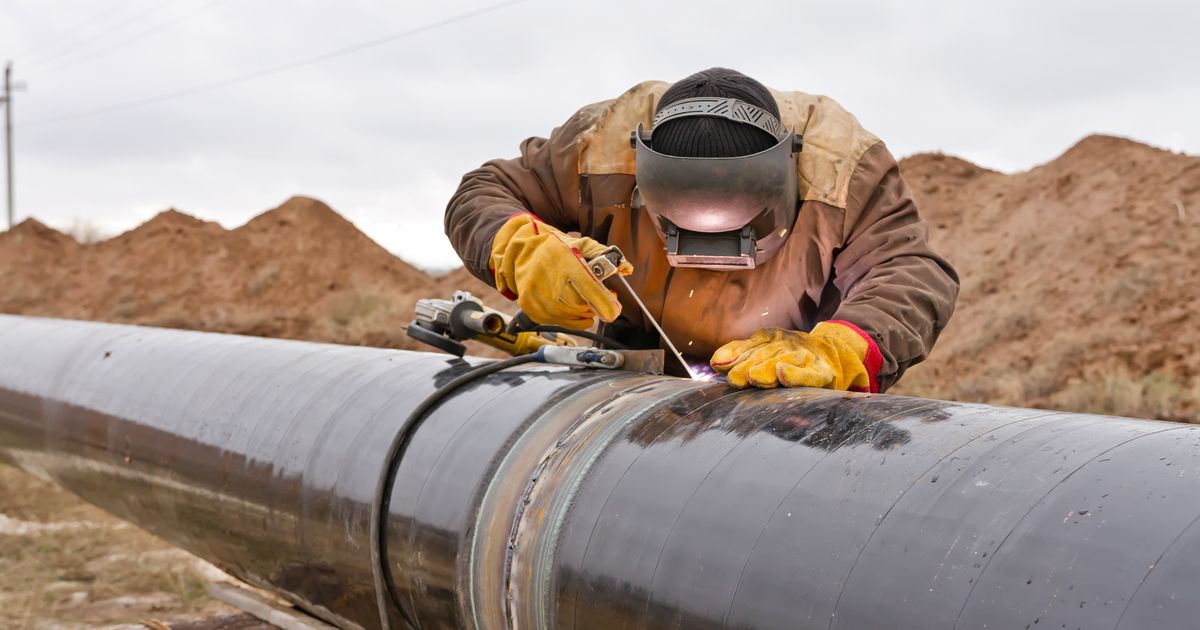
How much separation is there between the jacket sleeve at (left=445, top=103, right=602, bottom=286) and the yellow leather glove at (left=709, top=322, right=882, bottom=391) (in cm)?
99

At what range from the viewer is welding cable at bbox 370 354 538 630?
7.44 feet

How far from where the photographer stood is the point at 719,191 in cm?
253

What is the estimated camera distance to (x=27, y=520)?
558 centimetres

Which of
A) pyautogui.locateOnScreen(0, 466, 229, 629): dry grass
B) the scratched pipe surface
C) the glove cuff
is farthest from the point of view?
pyautogui.locateOnScreen(0, 466, 229, 629): dry grass

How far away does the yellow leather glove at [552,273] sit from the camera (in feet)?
8.57

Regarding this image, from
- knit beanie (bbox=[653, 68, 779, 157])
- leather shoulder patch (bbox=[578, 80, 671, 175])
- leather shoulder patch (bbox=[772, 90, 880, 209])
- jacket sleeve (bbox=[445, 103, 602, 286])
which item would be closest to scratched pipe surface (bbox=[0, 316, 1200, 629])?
jacket sleeve (bbox=[445, 103, 602, 286])

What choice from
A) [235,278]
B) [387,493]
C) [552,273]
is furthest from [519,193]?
[235,278]

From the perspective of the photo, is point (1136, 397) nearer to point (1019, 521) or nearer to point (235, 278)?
point (1019, 521)

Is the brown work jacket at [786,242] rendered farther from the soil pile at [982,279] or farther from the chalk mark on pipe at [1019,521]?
the soil pile at [982,279]

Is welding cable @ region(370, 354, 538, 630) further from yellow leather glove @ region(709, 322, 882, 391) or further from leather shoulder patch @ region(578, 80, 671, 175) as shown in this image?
leather shoulder patch @ region(578, 80, 671, 175)

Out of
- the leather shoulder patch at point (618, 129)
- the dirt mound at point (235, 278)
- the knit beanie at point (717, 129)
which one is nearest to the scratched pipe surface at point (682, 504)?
the knit beanie at point (717, 129)

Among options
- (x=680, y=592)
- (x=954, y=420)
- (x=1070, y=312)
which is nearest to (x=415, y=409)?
(x=680, y=592)

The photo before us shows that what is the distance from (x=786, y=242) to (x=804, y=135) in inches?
11.6

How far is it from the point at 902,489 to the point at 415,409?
121cm
